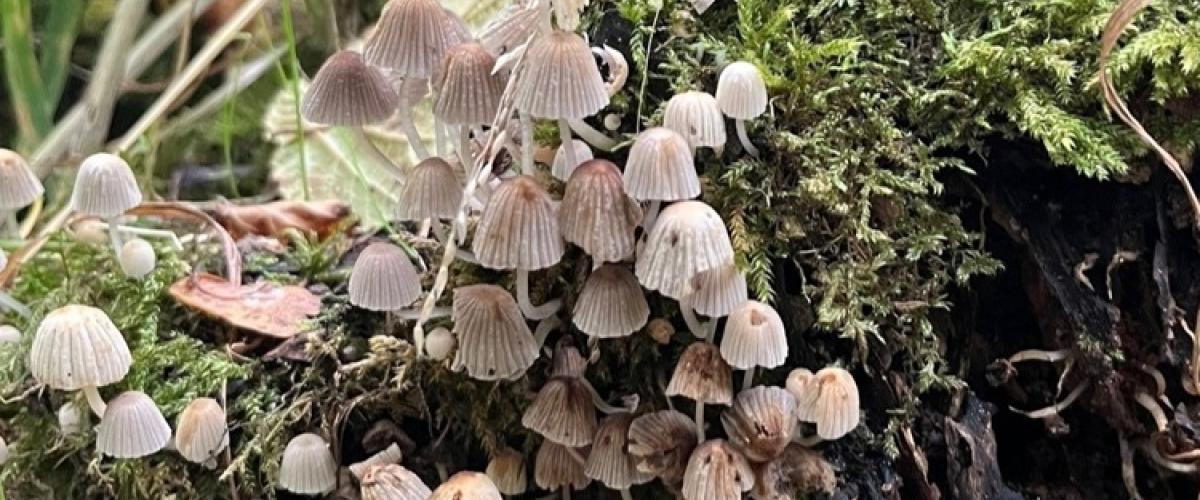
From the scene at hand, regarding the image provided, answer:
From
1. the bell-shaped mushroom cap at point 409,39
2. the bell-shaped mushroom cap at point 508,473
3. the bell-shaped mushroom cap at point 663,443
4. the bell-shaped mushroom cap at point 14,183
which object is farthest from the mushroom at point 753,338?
the bell-shaped mushroom cap at point 14,183

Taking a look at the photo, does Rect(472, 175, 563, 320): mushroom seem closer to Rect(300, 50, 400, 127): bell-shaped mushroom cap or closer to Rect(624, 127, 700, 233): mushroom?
Rect(624, 127, 700, 233): mushroom

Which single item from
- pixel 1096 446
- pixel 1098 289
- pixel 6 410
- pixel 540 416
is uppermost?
pixel 1098 289

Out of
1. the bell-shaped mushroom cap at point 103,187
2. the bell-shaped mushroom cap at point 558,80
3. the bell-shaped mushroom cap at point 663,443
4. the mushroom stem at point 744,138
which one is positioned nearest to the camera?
the bell-shaped mushroom cap at point 558,80

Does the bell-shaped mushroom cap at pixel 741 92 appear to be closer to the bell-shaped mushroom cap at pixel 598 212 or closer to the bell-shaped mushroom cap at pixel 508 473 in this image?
the bell-shaped mushroom cap at pixel 598 212

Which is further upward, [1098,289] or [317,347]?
[1098,289]

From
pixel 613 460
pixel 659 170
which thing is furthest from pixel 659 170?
pixel 613 460

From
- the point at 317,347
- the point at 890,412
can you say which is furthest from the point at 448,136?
the point at 890,412

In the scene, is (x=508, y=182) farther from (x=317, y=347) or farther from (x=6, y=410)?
(x=6, y=410)

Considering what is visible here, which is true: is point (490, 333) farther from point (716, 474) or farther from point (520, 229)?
point (716, 474)
